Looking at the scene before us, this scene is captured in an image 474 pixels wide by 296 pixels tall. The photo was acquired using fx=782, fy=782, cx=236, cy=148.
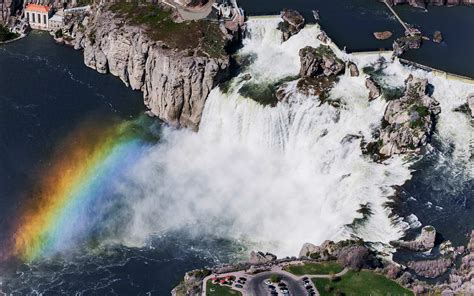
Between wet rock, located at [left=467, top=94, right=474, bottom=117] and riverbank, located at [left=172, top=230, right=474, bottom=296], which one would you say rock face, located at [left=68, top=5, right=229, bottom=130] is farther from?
wet rock, located at [left=467, top=94, right=474, bottom=117]

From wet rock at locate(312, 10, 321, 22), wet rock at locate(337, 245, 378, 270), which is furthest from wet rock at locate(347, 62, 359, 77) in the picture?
wet rock at locate(337, 245, 378, 270)

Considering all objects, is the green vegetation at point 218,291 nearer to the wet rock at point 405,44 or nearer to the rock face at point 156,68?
the rock face at point 156,68

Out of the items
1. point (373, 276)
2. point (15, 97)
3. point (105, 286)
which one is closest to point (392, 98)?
point (373, 276)

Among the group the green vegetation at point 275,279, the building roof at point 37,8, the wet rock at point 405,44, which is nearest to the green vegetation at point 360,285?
the green vegetation at point 275,279

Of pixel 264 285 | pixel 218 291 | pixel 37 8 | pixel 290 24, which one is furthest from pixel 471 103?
pixel 37 8

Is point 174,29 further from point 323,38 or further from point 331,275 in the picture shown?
point 331,275
